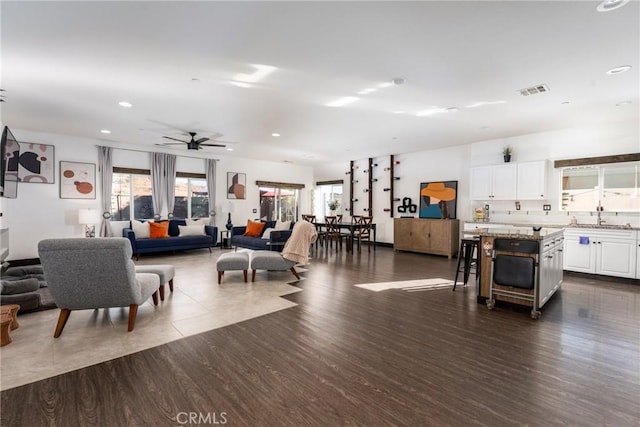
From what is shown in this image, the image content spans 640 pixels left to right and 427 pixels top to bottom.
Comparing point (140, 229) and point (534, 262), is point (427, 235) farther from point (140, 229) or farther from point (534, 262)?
point (140, 229)

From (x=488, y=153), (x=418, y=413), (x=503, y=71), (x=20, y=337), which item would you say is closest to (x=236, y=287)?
(x=20, y=337)

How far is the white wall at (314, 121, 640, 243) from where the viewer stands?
18.4 ft

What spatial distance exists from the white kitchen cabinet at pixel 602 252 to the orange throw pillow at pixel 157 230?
344 inches

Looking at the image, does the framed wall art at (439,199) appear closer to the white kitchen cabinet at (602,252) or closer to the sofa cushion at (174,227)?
the white kitchen cabinet at (602,252)

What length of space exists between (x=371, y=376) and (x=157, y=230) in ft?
22.5

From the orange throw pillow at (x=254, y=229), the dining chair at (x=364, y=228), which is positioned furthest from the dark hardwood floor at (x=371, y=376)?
the dining chair at (x=364, y=228)

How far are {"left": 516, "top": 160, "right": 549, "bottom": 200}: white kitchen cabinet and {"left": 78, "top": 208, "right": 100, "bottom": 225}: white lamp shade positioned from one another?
30.2 ft

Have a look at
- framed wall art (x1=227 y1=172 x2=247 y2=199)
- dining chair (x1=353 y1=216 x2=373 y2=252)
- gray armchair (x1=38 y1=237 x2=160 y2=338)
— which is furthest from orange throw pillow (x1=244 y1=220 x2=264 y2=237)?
gray armchair (x1=38 y1=237 x2=160 y2=338)

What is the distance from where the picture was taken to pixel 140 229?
7.32 m

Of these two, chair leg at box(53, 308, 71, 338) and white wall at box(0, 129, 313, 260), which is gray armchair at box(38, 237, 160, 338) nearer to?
chair leg at box(53, 308, 71, 338)

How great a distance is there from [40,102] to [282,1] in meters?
4.68

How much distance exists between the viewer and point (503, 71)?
347 centimetres

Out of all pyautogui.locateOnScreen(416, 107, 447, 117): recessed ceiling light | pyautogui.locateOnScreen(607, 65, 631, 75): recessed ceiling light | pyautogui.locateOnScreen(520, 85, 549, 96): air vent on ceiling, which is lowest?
pyautogui.locateOnScreen(607, 65, 631, 75): recessed ceiling light

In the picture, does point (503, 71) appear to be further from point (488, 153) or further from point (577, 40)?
point (488, 153)
